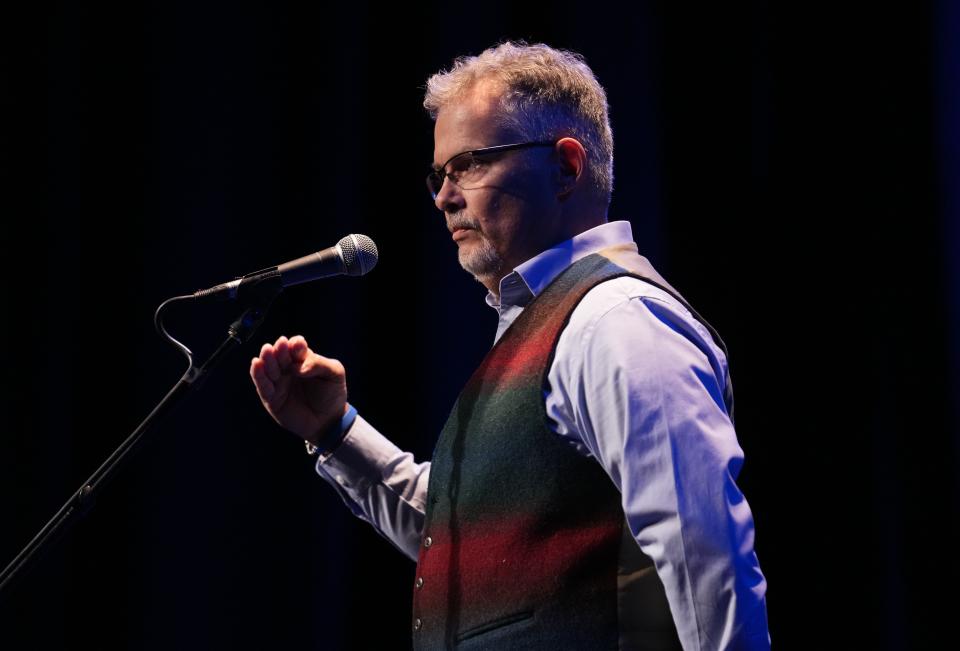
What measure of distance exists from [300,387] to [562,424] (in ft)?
2.21

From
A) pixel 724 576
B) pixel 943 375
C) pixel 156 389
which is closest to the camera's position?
pixel 724 576

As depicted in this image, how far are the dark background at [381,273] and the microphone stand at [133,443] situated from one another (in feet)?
3.60

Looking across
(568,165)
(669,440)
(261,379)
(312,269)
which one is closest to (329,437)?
(261,379)

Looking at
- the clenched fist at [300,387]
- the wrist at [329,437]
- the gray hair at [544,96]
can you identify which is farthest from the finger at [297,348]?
the gray hair at [544,96]

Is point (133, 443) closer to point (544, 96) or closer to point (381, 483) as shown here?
point (381, 483)

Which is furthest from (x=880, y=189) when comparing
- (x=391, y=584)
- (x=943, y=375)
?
(x=391, y=584)

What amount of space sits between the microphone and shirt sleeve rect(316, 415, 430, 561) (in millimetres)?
462

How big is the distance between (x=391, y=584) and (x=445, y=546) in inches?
43.8

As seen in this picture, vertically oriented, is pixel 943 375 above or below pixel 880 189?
below

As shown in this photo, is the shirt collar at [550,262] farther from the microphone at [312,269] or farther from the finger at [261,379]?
the finger at [261,379]

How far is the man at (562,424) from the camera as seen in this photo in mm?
1058

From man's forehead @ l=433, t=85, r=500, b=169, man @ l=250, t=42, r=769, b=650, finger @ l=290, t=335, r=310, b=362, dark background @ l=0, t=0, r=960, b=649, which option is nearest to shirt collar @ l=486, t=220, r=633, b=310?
man @ l=250, t=42, r=769, b=650

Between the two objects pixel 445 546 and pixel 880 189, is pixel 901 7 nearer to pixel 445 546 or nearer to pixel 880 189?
pixel 880 189

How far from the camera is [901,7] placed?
2230 mm
